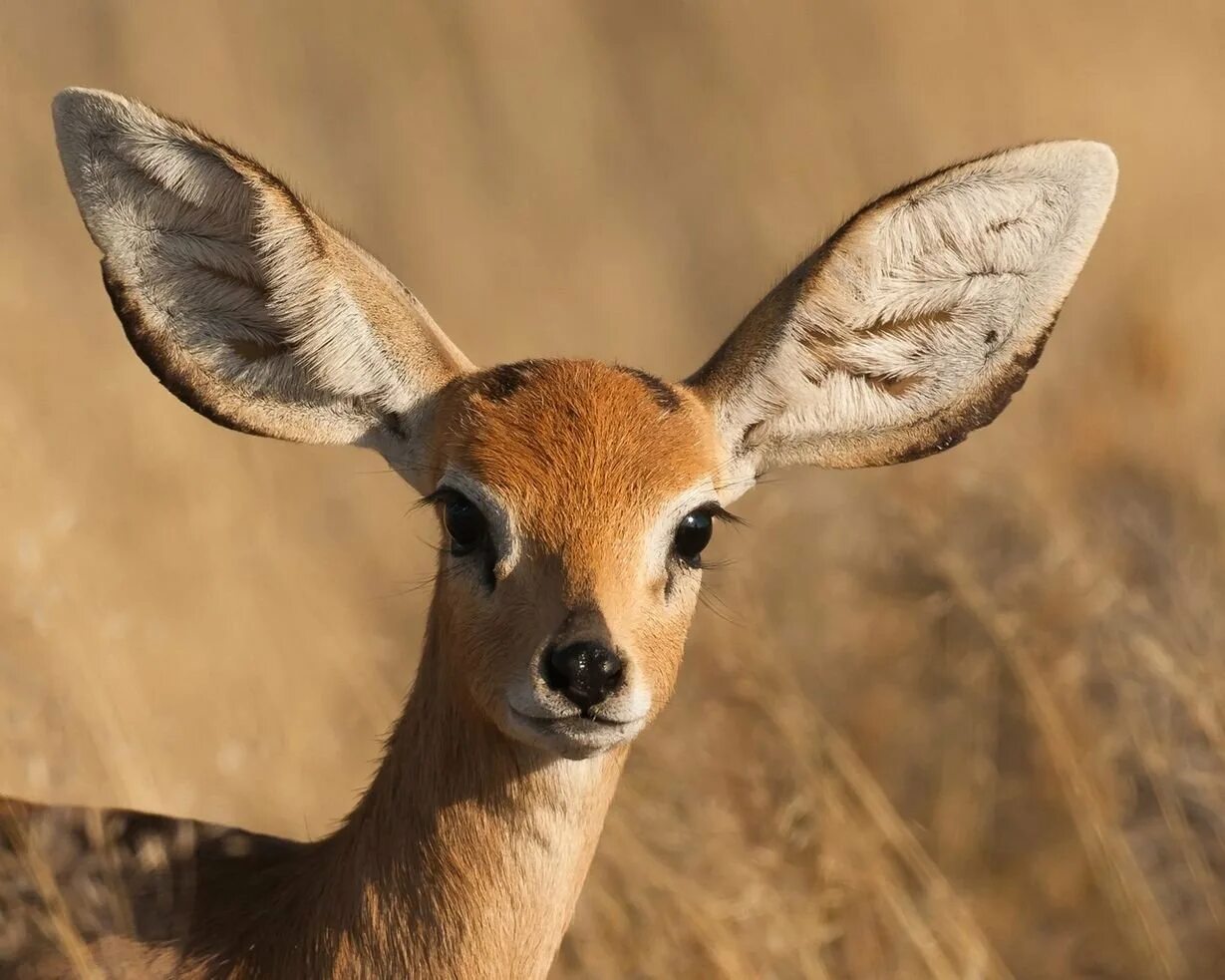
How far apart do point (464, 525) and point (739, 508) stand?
5206mm

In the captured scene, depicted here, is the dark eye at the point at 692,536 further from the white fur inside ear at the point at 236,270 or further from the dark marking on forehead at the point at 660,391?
the white fur inside ear at the point at 236,270

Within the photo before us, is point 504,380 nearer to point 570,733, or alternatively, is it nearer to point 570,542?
point 570,542

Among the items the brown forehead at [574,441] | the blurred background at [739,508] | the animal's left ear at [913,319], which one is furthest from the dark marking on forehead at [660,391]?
the blurred background at [739,508]

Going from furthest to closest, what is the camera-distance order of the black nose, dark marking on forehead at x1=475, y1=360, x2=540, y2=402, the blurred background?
the blurred background → dark marking on forehead at x1=475, y1=360, x2=540, y2=402 → the black nose

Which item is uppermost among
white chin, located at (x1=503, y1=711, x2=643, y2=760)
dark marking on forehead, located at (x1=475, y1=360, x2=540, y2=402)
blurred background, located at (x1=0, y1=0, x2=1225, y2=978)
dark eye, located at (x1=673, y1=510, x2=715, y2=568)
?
dark marking on forehead, located at (x1=475, y1=360, x2=540, y2=402)

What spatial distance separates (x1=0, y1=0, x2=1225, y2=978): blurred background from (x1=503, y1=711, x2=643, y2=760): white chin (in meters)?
1.72

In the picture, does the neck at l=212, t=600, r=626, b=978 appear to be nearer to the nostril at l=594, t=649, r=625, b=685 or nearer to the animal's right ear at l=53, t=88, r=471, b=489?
the nostril at l=594, t=649, r=625, b=685

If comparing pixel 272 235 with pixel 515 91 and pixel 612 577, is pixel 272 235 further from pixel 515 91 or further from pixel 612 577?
pixel 515 91

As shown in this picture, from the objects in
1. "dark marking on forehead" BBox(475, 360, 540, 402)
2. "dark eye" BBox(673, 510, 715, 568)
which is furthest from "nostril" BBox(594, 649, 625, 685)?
"dark marking on forehead" BBox(475, 360, 540, 402)

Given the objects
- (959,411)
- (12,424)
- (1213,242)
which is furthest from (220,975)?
(1213,242)

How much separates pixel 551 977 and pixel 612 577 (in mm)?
3030

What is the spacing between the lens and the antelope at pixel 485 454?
363cm

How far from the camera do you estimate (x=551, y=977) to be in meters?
6.26

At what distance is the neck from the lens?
3686mm
